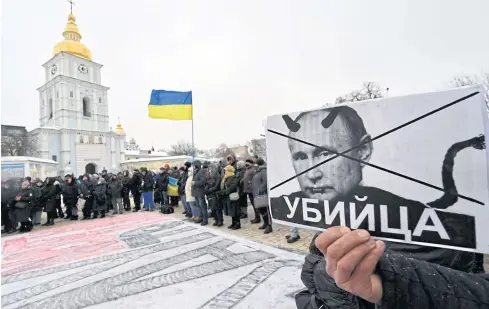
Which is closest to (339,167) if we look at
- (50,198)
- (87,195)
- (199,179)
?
(199,179)

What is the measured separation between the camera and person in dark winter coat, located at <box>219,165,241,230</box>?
7509 millimetres

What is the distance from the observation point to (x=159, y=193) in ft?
38.2

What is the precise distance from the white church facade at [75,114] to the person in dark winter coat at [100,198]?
37.8m

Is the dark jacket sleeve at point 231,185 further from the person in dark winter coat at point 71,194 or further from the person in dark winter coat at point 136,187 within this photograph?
the person in dark winter coat at point 71,194

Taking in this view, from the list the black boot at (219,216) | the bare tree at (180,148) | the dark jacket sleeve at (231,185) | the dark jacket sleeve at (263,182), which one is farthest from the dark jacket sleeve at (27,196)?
the bare tree at (180,148)

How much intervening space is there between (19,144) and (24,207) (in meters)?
43.9

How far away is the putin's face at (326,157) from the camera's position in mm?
1240

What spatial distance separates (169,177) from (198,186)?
318cm

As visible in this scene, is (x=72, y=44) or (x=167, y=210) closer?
(x=167, y=210)

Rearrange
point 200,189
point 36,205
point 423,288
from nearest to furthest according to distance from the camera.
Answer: point 423,288 < point 200,189 < point 36,205

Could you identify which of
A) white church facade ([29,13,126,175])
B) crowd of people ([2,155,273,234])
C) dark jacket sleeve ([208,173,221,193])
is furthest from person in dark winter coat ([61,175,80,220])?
white church facade ([29,13,126,175])

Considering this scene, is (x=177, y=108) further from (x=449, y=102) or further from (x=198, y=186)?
(x=449, y=102)

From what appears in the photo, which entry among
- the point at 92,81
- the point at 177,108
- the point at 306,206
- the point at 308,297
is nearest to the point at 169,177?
the point at 177,108

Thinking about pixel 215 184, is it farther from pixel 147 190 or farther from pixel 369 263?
pixel 369 263
